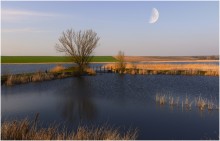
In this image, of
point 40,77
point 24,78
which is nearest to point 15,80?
point 24,78

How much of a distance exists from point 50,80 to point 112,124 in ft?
49.5

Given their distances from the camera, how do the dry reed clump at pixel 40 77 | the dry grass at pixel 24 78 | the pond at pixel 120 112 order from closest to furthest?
1. the pond at pixel 120 112
2. the dry grass at pixel 24 78
3. the dry reed clump at pixel 40 77

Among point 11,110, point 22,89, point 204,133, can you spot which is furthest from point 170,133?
point 22,89

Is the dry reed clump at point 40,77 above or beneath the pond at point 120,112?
above

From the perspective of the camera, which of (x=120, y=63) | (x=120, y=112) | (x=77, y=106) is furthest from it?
(x=120, y=63)

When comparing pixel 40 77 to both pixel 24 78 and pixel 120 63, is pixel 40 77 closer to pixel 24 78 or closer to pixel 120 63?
pixel 24 78

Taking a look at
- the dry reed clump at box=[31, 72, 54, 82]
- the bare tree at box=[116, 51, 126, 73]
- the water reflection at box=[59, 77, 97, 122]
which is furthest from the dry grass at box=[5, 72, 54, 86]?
the bare tree at box=[116, 51, 126, 73]

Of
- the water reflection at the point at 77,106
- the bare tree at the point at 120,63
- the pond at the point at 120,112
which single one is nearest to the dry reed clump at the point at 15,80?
the pond at the point at 120,112

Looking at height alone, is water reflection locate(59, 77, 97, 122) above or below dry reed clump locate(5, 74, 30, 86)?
below

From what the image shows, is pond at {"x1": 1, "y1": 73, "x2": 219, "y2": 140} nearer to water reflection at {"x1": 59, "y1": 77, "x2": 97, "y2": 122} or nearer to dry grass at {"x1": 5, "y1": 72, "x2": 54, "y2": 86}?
water reflection at {"x1": 59, "y1": 77, "x2": 97, "y2": 122}

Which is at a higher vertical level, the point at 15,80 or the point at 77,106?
Result: the point at 15,80

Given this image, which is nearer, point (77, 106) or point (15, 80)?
point (77, 106)

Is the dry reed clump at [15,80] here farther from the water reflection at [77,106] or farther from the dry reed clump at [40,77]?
the water reflection at [77,106]

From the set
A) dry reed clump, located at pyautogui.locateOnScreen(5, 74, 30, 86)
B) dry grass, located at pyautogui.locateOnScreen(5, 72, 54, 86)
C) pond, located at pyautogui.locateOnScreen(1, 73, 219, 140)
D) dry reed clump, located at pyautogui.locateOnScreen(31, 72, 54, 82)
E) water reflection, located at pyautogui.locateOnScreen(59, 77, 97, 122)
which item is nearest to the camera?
pond, located at pyautogui.locateOnScreen(1, 73, 219, 140)
